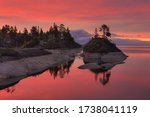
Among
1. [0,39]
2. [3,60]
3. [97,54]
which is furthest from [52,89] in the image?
[0,39]

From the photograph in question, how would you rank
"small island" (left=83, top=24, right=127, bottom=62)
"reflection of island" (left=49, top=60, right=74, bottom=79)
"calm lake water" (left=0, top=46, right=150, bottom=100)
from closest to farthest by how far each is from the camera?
"calm lake water" (left=0, top=46, right=150, bottom=100)
"reflection of island" (left=49, top=60, right=74, bottom=79)
"small island" (left=83, top=24, right=127, bottom=62)

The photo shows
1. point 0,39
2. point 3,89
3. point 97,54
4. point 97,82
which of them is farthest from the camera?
point 0,39

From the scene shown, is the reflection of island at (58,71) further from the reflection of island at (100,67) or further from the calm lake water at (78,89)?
the calm lake water at (78,89)

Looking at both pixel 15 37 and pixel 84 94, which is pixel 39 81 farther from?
pixel 15 37

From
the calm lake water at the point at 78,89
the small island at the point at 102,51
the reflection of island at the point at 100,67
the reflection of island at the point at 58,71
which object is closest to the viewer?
the calm lake water at the point at 78,89

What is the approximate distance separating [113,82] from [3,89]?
2451cm

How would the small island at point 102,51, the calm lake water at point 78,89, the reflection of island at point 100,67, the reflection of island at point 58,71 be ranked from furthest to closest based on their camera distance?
the small island at point 102,51, the reflection of island at point 58,71, the reflection of island at point 100,67, the calm lake water at point 78,89

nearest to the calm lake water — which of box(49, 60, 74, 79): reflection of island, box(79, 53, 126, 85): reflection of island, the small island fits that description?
box(79, 53, 126, 85): reflection of island

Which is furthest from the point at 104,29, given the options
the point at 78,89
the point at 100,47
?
the point at 78,89

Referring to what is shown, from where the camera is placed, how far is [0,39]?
571 feet

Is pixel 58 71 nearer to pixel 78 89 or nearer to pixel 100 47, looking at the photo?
pixel 78 89

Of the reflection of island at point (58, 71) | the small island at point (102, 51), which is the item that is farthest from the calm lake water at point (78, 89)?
the small island at point (102, 51)

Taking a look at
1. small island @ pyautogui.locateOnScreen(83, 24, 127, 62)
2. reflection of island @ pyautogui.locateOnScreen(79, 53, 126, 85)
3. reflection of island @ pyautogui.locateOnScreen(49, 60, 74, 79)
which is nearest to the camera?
reflection of island @ pyautogui.locateOnScreen(79, 53, 126, 85)

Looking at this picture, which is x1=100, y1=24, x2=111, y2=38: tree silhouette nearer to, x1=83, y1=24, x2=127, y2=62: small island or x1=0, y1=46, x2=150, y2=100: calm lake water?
x1=83, y1=24, x2=127, y2=62: small island
